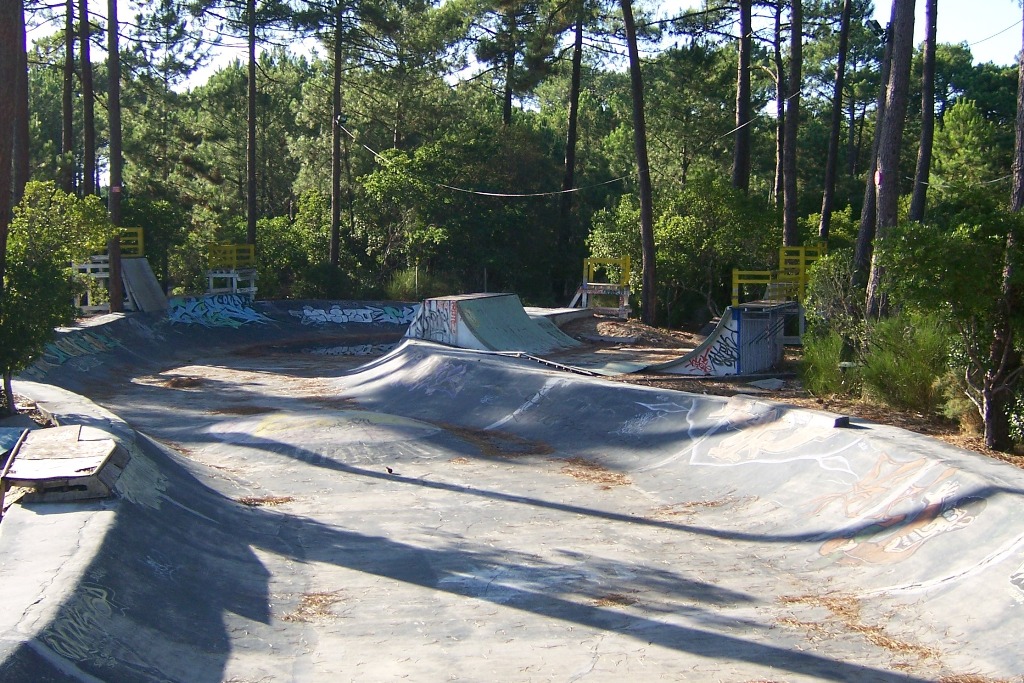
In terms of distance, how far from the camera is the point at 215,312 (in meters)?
30.9

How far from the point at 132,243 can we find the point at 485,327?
1543cm

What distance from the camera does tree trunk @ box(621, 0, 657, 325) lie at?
26.3 m

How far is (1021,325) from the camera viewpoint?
10.6 metres

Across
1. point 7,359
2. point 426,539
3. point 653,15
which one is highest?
point 653,15

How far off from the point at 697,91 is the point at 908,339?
3004 cm

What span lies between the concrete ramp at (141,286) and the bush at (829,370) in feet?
69.4

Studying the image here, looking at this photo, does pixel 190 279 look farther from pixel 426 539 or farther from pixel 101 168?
pixel 101 168

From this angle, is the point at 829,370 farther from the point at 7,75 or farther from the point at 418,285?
the point at 418,285

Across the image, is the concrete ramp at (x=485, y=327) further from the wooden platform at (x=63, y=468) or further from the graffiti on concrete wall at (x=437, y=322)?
the wooden platform at (x=63, y=468)

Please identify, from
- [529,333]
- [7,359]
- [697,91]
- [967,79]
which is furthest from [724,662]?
[967,79]

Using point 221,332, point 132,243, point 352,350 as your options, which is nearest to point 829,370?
point 352,350

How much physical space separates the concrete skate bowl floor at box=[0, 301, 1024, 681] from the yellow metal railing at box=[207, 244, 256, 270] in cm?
2078

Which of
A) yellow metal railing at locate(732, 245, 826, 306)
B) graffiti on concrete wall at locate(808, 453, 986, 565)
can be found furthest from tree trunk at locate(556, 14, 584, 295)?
graffiti on concrete wall at locate(808, 453, 986, 565)

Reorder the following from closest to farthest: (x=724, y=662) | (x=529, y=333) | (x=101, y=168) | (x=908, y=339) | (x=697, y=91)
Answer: (x=724, y=662)
(x=908, y=339)
(x=529, y=333)
(x=697, y=91)
(x=101, y=168)
